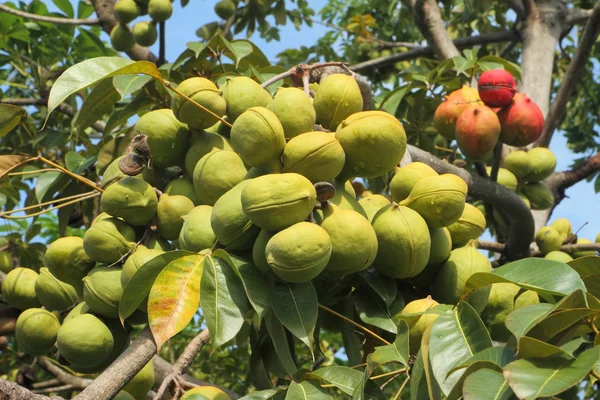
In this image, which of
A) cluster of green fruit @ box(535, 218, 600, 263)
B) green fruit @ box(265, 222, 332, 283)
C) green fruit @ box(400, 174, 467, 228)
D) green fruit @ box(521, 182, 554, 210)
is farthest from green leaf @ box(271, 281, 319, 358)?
green fruit @ box(521, 182, 554, 210)

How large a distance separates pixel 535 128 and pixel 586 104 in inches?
138

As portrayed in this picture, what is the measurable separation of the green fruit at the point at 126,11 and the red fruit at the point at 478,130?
2.02 metres

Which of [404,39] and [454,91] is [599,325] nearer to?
[454,91]

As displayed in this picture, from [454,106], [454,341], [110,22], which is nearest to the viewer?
[454,341]

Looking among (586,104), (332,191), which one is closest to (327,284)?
(332,191)

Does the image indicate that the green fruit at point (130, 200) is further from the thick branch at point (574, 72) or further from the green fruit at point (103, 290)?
the thick branch at point (574, 72)

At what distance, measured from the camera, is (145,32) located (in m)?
3.93

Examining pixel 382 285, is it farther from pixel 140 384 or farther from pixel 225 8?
pixel 225 8

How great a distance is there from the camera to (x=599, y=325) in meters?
1.31

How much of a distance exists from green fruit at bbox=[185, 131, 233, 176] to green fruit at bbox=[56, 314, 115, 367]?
19.6 inches

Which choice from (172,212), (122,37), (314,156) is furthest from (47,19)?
(314,156)

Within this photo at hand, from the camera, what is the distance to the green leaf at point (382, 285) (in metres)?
1.75

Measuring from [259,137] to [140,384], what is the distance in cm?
110

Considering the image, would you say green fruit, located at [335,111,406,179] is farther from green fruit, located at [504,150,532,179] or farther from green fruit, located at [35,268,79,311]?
green fruit, located at [504,150,532,179]
